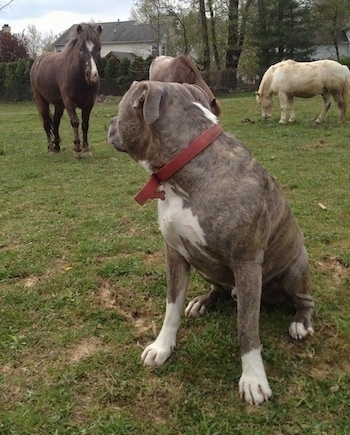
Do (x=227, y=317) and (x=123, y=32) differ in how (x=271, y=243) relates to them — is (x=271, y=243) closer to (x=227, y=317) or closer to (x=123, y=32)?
(x=227, y=317)

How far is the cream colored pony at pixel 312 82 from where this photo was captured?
1223 centimetres

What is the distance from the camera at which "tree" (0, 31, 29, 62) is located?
46.7 m

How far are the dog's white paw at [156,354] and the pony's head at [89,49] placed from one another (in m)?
6.67

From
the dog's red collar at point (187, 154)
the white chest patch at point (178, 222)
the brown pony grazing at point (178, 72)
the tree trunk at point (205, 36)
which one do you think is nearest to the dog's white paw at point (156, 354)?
the white chest patch at point (178, 222)

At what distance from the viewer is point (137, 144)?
8.31 feet

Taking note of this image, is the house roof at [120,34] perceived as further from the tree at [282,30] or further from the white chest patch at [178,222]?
the white chest patch at [178,222]

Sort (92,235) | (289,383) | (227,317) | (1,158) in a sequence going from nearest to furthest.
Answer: (289,383) → (227,317) → (92,235) → (1,158)

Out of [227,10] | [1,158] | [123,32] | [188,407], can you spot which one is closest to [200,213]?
[188,407]

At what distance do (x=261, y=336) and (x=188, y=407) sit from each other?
2.58ft

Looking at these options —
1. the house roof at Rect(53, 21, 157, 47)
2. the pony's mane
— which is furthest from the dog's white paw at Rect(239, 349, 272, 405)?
the house roof at Rect(53, 21, 157, 47)

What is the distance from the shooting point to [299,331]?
3.11 metres

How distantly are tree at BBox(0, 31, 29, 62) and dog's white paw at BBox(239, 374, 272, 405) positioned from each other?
48.7 metres

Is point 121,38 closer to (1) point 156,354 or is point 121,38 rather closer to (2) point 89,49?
(2) point 89,49

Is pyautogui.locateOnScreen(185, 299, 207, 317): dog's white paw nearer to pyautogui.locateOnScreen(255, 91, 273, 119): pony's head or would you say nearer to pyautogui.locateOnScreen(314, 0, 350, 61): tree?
pyautogui.locateOnScreen(255, 91, 273, 119): pony's head
